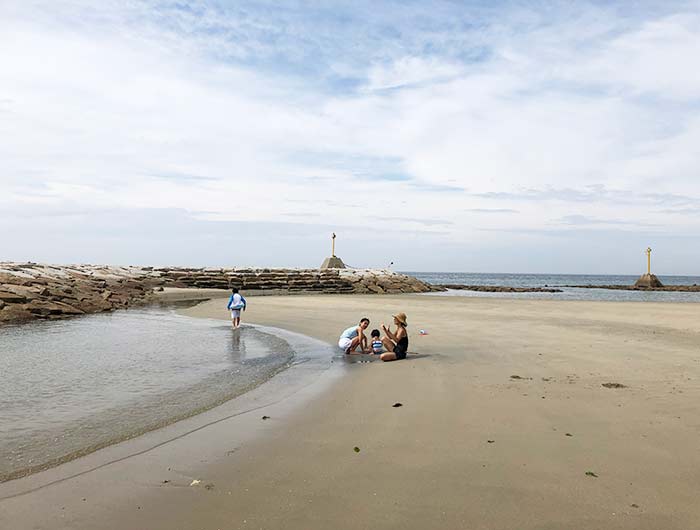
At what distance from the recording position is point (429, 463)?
5027 millimetres

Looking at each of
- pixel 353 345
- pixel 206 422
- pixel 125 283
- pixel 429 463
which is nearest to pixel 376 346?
pixel 353 345

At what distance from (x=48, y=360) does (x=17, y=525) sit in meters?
8.92

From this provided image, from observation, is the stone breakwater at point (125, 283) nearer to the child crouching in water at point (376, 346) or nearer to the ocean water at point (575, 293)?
the ocean water at point (575, 293)

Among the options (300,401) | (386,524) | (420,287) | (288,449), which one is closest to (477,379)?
(300,401)

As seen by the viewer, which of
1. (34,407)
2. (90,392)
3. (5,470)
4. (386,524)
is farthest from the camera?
(90,392)

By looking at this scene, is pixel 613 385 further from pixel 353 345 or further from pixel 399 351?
pixel 353 345

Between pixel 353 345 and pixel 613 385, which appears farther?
pixel 353 345

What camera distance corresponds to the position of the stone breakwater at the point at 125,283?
22.9m

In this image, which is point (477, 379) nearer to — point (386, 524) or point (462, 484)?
point (462, 484)

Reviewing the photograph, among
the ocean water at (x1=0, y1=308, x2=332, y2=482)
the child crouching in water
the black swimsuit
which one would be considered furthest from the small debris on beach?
the ocean water at (x1=0, y1=308, x2=332, y2=482)

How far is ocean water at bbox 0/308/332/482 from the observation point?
624cm

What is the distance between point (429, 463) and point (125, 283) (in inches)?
1450

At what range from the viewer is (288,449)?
5559mm

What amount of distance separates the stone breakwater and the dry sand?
18.4 m
